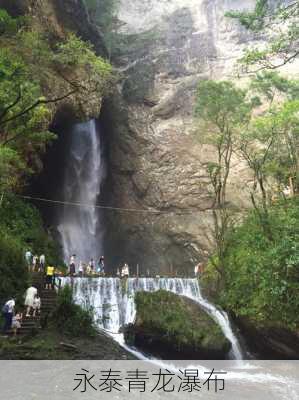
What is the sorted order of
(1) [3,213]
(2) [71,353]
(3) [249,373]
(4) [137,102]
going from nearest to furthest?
1. (2) [71,353]
2. (3) [249,373]
3. (1) [3,213]
4. (4) [137,102]

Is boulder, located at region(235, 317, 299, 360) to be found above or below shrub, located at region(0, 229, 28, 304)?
below

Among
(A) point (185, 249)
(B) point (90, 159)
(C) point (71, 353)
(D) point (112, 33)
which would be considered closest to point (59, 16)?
(D) point (112, 33)

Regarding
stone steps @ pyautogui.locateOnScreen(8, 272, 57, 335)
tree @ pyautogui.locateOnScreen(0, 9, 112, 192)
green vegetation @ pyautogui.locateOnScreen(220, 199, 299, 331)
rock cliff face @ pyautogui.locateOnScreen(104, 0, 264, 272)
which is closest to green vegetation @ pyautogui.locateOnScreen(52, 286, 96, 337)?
stone steps @ pyautogui.locateOnScreen(8, 272, 57, 335)

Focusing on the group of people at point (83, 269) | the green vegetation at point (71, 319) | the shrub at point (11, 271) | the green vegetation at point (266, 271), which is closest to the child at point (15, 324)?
the green vegetation at point (71, 319)

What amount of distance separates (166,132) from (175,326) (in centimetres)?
1601

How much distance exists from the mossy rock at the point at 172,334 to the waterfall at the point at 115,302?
82 centimetres

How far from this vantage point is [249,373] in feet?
36.8

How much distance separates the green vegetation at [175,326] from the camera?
12.1m

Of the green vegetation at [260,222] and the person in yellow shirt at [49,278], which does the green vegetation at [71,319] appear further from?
the green vegetation at [260,222]

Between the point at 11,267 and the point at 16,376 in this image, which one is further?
the point at 11,267

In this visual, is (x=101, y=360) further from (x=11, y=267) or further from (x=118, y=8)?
(x=118, y=8)

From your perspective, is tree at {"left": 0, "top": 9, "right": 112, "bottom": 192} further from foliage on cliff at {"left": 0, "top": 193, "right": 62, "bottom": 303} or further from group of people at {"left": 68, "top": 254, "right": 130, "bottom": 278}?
→ group of people at {"left": 68, "top": 254, "right": 130, "bottom": 278}

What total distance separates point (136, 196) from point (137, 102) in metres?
6.83

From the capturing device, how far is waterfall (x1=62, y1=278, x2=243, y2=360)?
1338 centimetres
